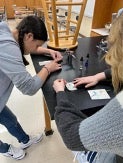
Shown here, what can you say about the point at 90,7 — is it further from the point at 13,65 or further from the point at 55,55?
the point at 13,65

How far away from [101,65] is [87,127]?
82 centimetres

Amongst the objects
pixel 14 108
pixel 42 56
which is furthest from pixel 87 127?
pixel 14 108

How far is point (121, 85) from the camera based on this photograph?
0.74 metres

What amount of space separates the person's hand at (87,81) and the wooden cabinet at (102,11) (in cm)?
158

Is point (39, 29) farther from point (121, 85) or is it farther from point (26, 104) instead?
point (26, 104)

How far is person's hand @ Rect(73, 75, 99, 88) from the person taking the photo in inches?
41.3

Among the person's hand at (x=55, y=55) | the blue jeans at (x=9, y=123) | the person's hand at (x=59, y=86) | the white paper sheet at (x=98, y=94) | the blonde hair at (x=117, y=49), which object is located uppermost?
the blonde hair at (x=117, y=49)

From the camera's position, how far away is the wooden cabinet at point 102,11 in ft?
8.23

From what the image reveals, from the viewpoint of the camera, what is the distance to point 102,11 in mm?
2586

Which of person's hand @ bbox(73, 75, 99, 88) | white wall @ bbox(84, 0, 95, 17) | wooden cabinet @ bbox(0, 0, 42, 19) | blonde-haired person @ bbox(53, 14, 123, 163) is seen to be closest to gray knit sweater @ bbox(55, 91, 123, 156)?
blonde-haired person @ bbox(53, 14, 123, 163)

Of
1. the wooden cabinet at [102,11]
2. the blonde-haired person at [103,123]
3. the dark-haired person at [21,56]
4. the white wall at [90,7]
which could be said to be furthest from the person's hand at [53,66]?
the white wall at [90,7]

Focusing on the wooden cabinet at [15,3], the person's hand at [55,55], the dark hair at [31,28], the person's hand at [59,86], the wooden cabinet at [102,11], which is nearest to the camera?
the person's hand at [59,86]

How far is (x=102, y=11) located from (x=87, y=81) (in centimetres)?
188

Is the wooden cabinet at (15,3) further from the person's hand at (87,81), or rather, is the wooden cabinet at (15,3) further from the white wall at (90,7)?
the person's hand at (87,81)
